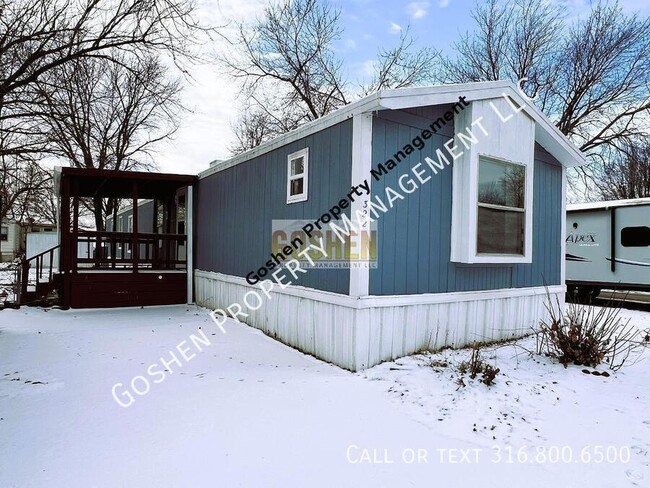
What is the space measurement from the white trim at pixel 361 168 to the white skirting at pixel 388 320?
0.14 meters

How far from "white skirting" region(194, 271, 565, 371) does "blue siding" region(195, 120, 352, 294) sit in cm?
34

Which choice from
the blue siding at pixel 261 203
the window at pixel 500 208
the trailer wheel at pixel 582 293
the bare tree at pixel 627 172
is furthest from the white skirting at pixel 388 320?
the bare tree at pixel 627 172

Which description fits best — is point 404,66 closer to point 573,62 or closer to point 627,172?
point 573,62

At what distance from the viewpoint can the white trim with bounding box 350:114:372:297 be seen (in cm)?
425

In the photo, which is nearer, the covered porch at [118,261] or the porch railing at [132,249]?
the covered porch at [118,261]

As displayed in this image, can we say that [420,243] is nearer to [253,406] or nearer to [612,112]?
[253,406]

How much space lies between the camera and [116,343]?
5.48 metres

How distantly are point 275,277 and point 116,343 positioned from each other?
229 cm

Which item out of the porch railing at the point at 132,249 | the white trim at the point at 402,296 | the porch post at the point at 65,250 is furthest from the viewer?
the porch railing at the point at 132,249

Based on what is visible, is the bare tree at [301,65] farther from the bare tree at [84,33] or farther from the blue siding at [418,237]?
the blue siding at [418,237]

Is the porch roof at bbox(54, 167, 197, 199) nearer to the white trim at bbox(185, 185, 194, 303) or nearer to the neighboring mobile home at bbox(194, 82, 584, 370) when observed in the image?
the white trim at bbox(185, 185, 194, 303)

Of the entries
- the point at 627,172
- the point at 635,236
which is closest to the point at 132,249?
the point at 635,236

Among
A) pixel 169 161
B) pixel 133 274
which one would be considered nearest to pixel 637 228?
pixel 133 274

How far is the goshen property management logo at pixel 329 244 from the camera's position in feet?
14.2
